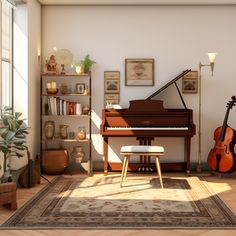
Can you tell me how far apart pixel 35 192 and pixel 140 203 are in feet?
5.17

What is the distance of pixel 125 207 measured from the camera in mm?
4941

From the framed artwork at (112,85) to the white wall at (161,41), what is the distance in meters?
0.09

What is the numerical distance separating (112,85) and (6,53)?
2.03 metres

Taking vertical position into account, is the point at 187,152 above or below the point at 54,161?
above

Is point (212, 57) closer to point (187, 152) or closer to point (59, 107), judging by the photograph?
point (187, 152)

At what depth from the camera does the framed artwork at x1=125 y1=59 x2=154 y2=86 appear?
303 inches

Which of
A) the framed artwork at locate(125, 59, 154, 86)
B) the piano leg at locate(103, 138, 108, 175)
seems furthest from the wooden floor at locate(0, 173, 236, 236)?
the framed artwork at locate(125, 59, 154, 86)

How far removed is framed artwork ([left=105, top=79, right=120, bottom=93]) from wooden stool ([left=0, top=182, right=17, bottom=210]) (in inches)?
129

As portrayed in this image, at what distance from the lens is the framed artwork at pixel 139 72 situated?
7.68 metres

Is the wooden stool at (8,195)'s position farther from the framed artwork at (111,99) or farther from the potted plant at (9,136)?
the framed artwork at (111,99)

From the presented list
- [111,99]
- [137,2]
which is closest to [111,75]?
[111,99]

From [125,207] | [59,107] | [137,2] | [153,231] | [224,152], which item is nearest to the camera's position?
[153,231]

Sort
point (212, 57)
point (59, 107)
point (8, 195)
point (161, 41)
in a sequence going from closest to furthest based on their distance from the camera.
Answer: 1. point (8, 195)
2. point (212, 57)
3. point (59, 107)
4. point (161, 41)

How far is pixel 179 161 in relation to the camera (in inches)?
305
